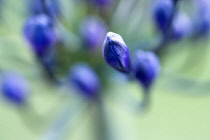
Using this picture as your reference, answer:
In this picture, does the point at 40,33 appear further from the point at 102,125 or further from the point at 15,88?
the point at 102,125

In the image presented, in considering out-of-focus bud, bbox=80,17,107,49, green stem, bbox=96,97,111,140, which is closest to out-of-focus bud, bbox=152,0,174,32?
out-of-focus bud, bbox=80,17,107,49

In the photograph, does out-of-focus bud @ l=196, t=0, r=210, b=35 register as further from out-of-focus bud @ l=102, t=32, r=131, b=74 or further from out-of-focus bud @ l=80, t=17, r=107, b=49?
out-of-focus bud @ l=102, t=32, r=131, b=74

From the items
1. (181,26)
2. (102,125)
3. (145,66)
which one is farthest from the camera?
(102,125)

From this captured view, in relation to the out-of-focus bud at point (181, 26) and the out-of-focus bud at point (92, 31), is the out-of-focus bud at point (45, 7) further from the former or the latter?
the out-of-focus bud at point (181, 26)

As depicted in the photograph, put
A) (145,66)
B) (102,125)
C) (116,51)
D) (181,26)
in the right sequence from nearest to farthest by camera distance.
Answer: (116,51) → (145,66) → (181,26) → (102,125)

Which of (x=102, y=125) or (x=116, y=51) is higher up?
(x=102, y=125)

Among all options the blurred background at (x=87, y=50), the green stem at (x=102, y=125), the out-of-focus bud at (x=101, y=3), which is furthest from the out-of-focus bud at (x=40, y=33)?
the green stem at (x=102, y=125)

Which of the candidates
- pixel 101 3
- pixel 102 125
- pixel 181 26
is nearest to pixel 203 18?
pixel 181 26
